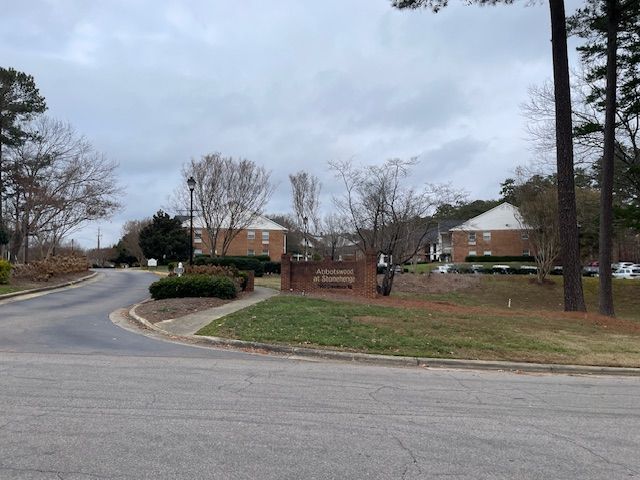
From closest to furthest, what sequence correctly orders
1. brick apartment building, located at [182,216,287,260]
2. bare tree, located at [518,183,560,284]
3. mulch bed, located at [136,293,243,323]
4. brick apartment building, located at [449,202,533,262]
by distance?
mulch bed, located at [136,293,243,323]
bare tree, located at [518,183,560,284]
brick apartment building, located at [449,202,533,262]
brick apartment building, located at [182,216,287,260]

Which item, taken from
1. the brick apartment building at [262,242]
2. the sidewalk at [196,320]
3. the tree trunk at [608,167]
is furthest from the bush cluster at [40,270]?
the brick apartment building at [262,242]

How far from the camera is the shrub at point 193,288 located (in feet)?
66.4

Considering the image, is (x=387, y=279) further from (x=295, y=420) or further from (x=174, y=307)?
(x=295, y=420)

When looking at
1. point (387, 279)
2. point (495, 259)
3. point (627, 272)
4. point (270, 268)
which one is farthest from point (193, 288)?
point (495, 259)

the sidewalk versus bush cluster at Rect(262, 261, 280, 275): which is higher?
bush cluster at Rect(262, 261, 280, 275)

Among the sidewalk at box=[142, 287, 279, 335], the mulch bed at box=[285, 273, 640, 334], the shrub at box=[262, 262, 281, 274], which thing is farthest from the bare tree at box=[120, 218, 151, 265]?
the sidewalk at box=[142, 287, 279, 335]

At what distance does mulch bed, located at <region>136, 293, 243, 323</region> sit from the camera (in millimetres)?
16500

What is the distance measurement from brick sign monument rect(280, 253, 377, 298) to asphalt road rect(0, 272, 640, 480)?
491 inches

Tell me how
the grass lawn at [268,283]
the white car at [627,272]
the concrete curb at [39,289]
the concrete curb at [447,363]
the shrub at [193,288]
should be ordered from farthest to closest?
the white car at [627,272] < the grass lawn at [268,283] < the concrete curb at [39,289] < the shrub at [193,288] < the concrete curb at [447,363]

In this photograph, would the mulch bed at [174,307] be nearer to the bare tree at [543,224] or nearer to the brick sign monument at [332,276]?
the brick sign monument at [332,276]

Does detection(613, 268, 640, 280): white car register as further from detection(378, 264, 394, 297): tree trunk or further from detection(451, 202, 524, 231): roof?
detection(378, 264, 394, 297): tree trunk

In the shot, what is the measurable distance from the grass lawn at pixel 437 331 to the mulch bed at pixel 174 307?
188 cm

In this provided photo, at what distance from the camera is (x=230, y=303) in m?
19.5

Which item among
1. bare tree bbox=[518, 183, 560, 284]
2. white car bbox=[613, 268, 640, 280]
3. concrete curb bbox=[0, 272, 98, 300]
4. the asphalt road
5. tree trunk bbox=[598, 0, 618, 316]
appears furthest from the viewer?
white car bbox=[613, 268, 640, 280]
